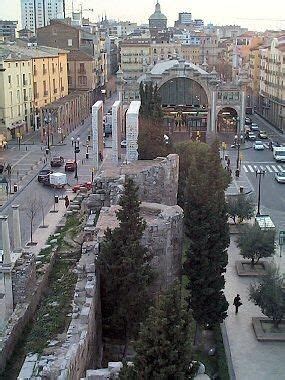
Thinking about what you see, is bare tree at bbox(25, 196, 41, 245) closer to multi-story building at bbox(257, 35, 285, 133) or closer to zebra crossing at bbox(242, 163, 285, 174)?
zebra crossing at bbox(242, 163, 285, 174)

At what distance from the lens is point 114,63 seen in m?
133

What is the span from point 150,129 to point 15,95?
30808 millimetres

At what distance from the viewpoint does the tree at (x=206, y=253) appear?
22.3m

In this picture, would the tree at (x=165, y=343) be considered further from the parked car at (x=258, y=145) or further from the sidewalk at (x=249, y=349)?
the parked car at (x=258, y=145)

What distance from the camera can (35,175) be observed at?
165ft

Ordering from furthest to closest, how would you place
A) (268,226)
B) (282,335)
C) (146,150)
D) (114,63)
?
(114,63)
(146,150)
(268,226)
(282,335)

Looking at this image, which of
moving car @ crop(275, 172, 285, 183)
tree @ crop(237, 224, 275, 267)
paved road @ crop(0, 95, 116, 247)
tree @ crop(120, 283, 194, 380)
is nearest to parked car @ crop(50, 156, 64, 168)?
paved road @ crop(0, 95, 116, 247)

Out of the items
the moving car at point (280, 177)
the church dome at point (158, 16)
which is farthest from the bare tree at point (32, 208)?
the church dome at point (158, 16)

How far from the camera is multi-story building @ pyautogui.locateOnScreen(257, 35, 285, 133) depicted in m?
75.9

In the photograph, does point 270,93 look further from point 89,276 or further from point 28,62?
point 89,276

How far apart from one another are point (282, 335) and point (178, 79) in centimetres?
4879

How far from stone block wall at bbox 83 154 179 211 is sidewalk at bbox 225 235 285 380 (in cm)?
548

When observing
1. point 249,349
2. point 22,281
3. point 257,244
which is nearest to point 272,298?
point 249,349

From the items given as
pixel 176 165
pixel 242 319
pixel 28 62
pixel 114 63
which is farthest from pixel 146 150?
pixel 114 63
